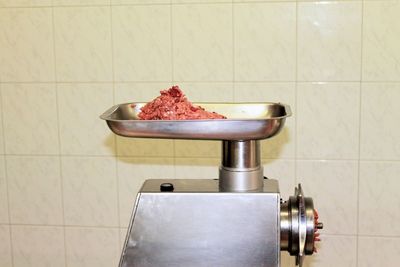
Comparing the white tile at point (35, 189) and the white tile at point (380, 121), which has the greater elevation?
the white tile at point (380, 121)

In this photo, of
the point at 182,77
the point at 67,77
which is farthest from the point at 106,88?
the point at 182,77

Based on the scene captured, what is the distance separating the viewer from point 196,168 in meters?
2.05

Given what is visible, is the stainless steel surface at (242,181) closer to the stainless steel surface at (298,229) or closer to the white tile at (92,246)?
the stainless steel surface at (298,229)

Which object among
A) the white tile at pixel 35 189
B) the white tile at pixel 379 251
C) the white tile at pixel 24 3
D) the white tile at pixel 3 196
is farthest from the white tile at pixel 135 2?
the white tile at pixel 379 251

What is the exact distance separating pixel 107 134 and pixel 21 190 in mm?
426

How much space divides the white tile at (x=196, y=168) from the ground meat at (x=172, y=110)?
0.79 meters

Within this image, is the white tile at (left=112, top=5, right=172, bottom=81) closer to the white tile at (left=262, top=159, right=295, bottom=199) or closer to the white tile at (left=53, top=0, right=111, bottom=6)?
the white tile at (left=53, top=0, right=111, bottom=6)

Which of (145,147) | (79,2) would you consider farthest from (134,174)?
(79,2)

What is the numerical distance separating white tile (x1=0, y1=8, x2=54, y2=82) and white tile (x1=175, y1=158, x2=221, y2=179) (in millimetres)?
591

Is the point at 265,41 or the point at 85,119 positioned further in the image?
the point at 85,119

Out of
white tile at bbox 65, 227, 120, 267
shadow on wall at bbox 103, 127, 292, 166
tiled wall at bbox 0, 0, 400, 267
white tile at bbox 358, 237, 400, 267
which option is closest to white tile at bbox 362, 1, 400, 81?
tiled wall at bbox 0, 0, 400, 267

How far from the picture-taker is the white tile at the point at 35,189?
6.95 feet

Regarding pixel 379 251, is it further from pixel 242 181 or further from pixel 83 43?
pixel 83 43

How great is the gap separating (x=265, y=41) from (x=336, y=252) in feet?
2.69
